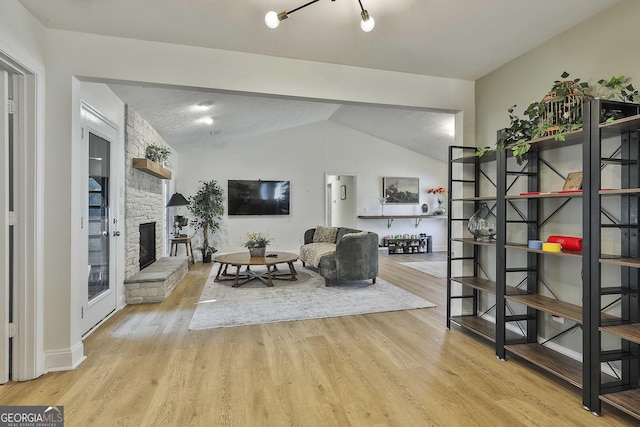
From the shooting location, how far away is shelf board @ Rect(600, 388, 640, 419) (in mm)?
1753

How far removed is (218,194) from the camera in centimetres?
755

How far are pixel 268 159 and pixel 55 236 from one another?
19.5 ft

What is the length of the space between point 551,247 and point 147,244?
199 inches

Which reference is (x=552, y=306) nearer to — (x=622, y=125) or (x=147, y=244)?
(x=622, y=125)

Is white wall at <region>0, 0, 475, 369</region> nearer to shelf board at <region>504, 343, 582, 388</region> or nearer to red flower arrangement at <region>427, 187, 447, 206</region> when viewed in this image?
shelf board at <region>504, 343, 582, 388</region>

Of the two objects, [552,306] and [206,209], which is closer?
[552,306]

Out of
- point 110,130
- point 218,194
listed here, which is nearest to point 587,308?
point 110,130

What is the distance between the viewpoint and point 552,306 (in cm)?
232

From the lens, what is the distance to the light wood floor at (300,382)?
1.89m

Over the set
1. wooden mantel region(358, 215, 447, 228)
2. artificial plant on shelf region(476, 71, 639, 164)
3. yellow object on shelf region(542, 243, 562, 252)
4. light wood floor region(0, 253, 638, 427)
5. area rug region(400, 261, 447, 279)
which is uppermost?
artificial plant on shelf region(476, 71, 639, 164)

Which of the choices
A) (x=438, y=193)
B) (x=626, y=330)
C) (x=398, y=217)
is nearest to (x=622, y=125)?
(x=626, y=330)

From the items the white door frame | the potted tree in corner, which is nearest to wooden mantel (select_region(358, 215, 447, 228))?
the potted tree in corner

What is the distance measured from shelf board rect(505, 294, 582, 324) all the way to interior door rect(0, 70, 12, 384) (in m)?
3.60

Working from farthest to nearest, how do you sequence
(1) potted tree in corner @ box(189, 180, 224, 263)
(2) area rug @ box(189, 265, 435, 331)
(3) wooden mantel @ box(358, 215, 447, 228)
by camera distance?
1. (3) wooden mantel @ box(358, 215, 447, 228)
2. (1) potted tree in corner @ box(189, 180, 224, 263)
3. (2) area rug @ box(189, 265, 435, 331)
